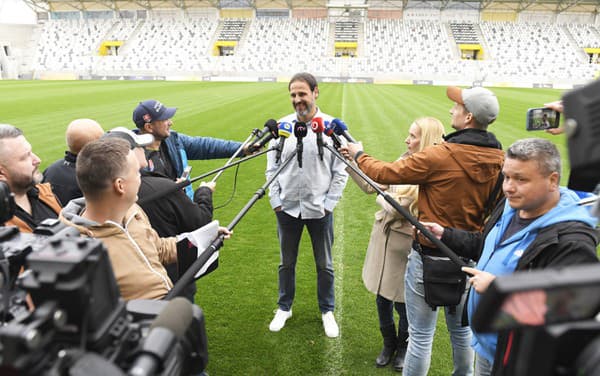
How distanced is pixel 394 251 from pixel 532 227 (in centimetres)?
132

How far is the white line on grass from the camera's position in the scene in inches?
125

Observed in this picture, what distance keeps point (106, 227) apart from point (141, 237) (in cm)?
17

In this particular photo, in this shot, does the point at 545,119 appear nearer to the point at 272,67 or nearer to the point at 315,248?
the point at 315,248

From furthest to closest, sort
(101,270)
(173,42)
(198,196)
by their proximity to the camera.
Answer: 1. (173,42)
2. (198,196)
3. (101,270)

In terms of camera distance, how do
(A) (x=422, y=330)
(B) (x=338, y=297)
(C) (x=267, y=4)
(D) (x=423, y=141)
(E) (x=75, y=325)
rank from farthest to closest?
1. (C) (x=267, y=4)
2. (B) (x=338, y=297)
3. (D) (x=423, y=141)
4. (A) (x=422, y=330)
5. (E) (x=75, y=325)

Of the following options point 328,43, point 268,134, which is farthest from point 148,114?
point 328,43

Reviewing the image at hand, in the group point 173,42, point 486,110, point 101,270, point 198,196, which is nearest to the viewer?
point 101,270

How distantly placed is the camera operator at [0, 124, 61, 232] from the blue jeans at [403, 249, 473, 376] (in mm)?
2240

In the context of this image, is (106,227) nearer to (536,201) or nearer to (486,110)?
(536,201)

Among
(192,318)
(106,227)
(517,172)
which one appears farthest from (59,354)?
(517,172)

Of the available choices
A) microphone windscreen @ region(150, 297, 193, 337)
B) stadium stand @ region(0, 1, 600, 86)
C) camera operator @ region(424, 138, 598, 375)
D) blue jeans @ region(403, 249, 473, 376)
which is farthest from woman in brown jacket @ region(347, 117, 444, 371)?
stadium stand @ region(0, 1, 600, 86)

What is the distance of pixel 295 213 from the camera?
343 cm

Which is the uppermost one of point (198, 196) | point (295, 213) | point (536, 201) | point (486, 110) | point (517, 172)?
point (486, 110)

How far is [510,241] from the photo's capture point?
1.79 metres
